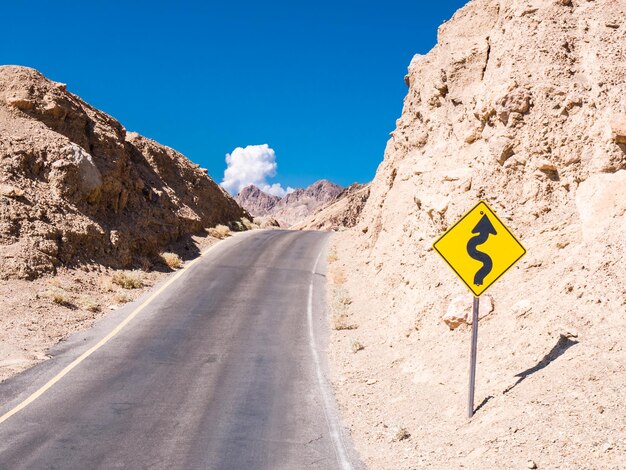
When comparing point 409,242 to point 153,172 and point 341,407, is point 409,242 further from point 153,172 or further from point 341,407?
point 153,172

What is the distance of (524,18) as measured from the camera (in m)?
14.8

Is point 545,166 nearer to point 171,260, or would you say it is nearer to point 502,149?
point 502,149

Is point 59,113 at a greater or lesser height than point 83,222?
greater

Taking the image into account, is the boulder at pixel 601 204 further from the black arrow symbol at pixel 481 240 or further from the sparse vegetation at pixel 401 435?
the sparse vegetation at pixel 401 435

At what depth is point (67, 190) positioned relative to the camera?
65.0ft

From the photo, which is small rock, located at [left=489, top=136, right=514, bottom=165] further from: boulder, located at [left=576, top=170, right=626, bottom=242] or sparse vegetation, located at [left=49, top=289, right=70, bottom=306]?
sparse vegetation, located at [left=49, top=289, right=70, bottom=306]

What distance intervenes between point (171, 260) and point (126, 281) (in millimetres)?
4064

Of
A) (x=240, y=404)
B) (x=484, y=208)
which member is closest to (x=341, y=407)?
(x=240, y=404)

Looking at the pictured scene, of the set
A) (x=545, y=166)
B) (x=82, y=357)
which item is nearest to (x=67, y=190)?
(x=82, y=357)

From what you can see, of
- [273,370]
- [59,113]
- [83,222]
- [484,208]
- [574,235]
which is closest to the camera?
[484,208]

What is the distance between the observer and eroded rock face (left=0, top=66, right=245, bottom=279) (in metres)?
17.0

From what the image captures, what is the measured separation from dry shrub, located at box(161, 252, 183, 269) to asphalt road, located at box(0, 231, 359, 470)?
5.15 m

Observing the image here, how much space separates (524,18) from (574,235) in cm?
795

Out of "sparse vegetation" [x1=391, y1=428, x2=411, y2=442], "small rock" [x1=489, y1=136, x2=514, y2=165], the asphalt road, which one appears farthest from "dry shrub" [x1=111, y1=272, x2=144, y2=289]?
"sparse vegetation" [x1=391, y1=428, x2=411, y2=442]
